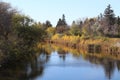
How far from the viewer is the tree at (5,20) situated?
39487 millimetres

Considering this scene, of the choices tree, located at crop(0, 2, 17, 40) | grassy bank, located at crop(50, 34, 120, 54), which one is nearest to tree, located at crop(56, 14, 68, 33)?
grassy bank, located at crop(50, 34, 120, 54)

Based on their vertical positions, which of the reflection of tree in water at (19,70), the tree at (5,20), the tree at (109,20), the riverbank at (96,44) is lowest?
the reflection of tree in water at (19,70)

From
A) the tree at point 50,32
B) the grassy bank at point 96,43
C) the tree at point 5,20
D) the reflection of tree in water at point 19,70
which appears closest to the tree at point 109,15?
the grassy bank at point 96,43

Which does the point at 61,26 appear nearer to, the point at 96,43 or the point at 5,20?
the point at 96,43

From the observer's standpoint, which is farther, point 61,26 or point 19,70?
point 61,26

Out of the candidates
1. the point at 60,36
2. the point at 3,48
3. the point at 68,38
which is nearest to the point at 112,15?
the point at 68,38

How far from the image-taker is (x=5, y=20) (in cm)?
4044

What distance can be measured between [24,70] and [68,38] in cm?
5155

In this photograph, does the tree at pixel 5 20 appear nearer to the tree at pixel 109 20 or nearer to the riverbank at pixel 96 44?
the riverbank at pixel 96 44

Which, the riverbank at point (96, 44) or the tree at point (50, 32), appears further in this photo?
the tree at point (50, 32)

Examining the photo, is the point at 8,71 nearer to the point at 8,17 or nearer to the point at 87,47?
the point at 8,17

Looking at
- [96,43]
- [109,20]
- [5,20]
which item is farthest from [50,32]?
[5,20]

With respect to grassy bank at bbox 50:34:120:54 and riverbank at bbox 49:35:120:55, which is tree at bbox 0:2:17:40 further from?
grassy bank at bbox 50:34:120:54

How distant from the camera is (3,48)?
34469mm
